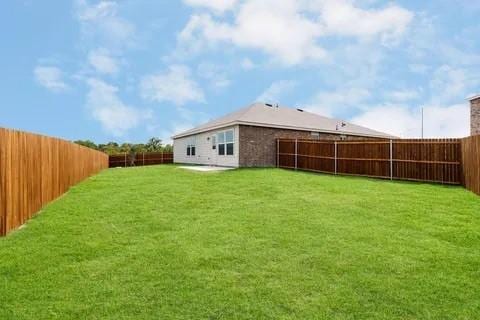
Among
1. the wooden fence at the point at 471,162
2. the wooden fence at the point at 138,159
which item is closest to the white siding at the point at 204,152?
the wooden fence at the point at 138,159

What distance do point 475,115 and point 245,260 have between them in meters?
27.0

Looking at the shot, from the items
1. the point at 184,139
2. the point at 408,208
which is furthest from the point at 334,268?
the point at 184,139

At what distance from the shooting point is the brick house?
2039cm

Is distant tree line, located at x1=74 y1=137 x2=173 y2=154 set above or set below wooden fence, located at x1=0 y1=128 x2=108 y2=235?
above

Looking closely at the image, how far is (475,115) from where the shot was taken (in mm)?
26172

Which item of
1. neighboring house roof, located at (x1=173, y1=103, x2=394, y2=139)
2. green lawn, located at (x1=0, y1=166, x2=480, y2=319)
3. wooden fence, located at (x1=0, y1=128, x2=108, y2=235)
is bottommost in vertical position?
green lawn, located at (x1=0, y1=166, x2=480, y2=319)

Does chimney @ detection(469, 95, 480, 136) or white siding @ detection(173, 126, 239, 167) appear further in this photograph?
chimney @ detection(469, 95, 480, 136)

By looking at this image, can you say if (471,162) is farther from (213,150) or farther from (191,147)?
(191,147)

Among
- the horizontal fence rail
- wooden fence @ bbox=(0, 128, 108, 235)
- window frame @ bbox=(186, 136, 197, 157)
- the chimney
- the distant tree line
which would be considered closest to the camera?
wooden fence @ bbox=(0, 128, 108, 235)

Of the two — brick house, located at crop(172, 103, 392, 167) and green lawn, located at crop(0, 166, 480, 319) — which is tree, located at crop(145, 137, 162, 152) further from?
green lawn, located at crop(0, 166, 480, 319)

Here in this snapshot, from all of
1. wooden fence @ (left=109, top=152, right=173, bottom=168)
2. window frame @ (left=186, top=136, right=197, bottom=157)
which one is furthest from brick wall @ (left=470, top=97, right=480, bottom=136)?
wooden fence @ (left=109, top=152, right=173, bottom=168)

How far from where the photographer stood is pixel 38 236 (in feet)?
22.5

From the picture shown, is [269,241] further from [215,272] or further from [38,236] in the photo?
[38,236]

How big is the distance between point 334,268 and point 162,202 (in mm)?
5613
